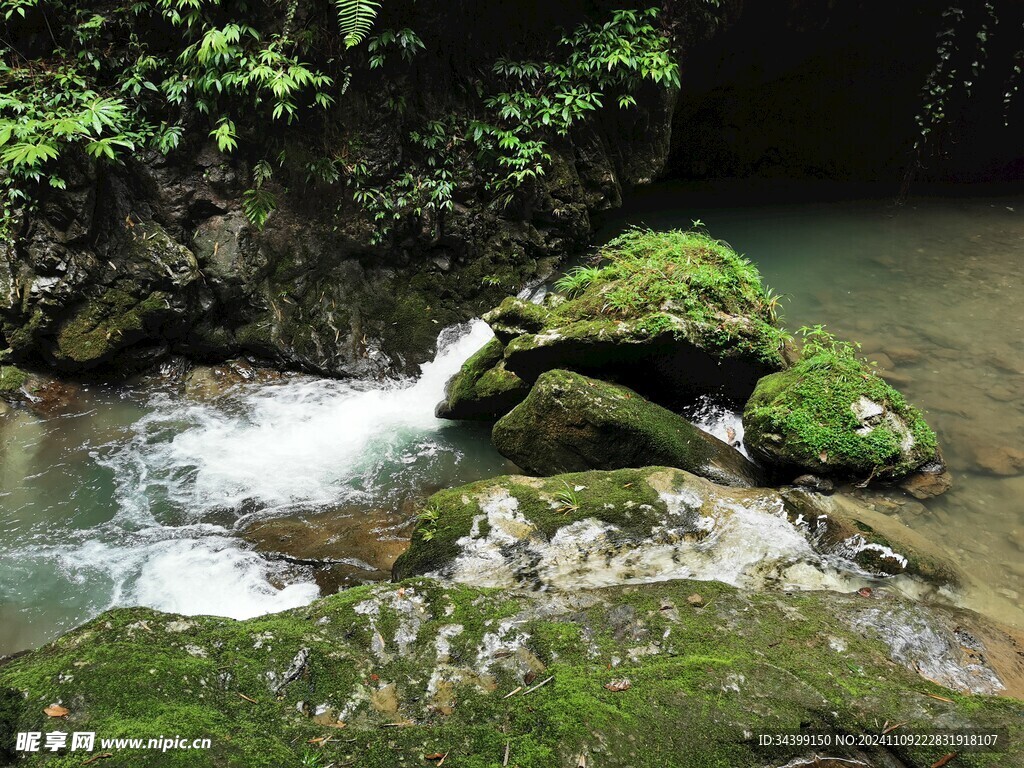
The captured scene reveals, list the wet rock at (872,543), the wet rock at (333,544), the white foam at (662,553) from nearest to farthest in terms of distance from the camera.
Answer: the white foam at (662,553), the wet rock at (872,543), the wet rock at (333,544)

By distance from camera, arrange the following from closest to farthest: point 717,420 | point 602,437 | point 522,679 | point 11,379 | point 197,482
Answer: point 522,679 → point 602,437 → point 197,482 → point 717,420 → point 11,379

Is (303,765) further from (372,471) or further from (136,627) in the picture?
(372,471)

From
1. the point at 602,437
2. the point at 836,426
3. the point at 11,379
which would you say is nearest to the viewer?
the point at 836,426

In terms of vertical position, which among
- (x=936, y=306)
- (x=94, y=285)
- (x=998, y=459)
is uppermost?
(x=936, y=306)

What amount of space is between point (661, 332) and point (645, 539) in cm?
234

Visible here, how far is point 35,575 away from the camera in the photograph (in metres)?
4.97

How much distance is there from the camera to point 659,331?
5820 mm

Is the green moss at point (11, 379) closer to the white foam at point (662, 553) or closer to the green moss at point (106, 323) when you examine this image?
the green moss at point (106, 323)

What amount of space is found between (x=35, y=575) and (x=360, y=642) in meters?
3.67

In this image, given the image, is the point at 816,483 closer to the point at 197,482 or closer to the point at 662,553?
the point at 662,553

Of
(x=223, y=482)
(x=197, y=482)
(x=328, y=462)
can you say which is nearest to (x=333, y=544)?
(x=328, y=462)

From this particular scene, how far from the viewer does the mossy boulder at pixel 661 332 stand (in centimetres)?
591

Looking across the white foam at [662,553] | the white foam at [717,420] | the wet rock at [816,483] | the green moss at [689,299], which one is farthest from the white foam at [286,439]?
the wet rock at [816,483]

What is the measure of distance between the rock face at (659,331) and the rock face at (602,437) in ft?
2.03
